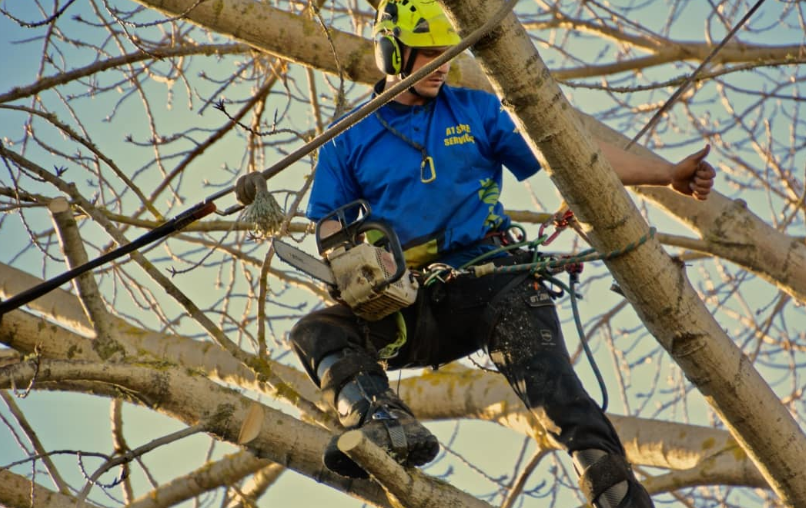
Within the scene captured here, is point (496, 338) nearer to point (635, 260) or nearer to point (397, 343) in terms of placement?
point (397, 343)

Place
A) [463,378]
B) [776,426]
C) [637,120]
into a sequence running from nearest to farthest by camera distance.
A: [776,426], [463,378], [637,120]

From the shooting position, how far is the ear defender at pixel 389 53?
3850 millimetres

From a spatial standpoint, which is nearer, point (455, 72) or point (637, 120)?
point (455, 72)

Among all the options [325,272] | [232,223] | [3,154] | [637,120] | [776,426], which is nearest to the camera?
[776,426]

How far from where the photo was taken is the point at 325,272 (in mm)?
3506

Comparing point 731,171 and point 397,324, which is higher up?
point 731,171

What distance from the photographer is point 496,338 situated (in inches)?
143

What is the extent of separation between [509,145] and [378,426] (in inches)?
40.2

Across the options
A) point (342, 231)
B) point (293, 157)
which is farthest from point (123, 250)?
point (342, 231)

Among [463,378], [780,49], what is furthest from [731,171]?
[463,378]

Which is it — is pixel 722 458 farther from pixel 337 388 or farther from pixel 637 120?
pixel 637 120

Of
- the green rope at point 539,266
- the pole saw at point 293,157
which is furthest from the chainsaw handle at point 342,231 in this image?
the pole saw at point 293,157

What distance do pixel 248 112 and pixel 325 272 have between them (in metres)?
2.27

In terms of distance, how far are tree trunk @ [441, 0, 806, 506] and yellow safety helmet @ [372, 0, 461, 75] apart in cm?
104
